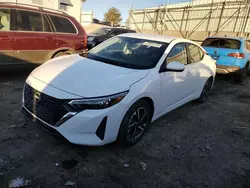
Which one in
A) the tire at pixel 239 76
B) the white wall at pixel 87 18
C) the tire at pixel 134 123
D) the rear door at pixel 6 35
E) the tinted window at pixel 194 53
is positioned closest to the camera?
the tire at pixel 134 123

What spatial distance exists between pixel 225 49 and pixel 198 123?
4.42 meters

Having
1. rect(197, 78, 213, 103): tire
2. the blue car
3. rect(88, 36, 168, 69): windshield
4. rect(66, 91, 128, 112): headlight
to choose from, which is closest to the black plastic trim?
rect(66, 91, 128, 112): headlight

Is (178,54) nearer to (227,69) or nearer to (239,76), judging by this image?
(227,69)

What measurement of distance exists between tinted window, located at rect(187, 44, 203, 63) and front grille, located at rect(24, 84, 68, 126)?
9.56 ft

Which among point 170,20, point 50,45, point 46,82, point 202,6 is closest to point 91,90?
point 46,82

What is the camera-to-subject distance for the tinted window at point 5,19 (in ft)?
16.5

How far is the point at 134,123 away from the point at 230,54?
5885 millimetres

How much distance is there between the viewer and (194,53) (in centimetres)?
457

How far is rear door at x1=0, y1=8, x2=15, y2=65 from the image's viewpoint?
5000 millimetres

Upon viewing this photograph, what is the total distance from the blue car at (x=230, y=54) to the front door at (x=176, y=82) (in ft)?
12.8

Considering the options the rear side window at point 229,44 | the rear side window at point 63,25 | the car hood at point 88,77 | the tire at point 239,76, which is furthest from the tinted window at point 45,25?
the tire at point 239,76

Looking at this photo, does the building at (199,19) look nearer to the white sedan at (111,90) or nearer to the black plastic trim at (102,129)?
the white sedan at (111,90)

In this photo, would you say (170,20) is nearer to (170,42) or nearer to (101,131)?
(170,42)

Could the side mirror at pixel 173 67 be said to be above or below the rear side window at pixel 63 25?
below
